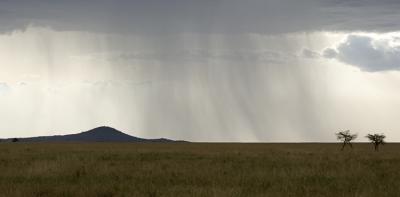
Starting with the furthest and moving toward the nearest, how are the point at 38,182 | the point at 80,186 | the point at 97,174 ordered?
the point at 97,174, the point at 38,182, the point at 80,186

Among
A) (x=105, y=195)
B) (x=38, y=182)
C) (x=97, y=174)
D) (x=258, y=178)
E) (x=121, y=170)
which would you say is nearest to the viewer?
(x=105, y=195)

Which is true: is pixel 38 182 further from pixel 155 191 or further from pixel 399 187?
pixel 399 187

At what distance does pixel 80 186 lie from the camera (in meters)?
18.7

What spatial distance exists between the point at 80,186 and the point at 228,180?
18.4 feet

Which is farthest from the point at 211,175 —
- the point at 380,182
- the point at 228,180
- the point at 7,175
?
the point at 7,175

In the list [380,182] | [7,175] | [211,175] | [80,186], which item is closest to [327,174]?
[380,182]

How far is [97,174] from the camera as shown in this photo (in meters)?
23.6

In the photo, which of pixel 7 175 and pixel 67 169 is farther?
pixel 67 169

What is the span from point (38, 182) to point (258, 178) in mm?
8264

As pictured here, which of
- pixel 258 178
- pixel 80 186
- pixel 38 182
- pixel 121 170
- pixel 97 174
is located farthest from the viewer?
pixel 121 170

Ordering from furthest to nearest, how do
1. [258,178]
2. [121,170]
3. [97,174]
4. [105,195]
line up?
1. [121,170]
2. [97,174]
3. [258,178]
4. [105,195]

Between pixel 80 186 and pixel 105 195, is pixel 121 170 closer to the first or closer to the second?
pixel 80 186

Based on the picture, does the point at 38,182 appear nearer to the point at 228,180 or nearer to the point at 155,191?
the point at 155,191

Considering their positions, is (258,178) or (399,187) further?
(258,178)
